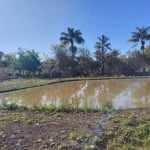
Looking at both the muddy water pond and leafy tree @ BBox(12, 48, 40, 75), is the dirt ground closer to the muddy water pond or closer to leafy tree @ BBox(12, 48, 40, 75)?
the muddy water pond

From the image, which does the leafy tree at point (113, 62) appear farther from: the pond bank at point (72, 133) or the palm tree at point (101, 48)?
the pond bank at point (72, 133)

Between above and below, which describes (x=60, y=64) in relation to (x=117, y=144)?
above

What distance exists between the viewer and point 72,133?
4793 millimetres

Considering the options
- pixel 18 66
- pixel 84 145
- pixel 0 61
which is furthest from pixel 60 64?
pixel 84 145

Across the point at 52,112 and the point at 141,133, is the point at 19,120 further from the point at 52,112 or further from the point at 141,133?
the point at 141,133

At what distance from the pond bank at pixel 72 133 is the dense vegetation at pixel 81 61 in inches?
1093

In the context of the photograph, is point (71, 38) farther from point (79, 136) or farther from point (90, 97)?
point (79, 136)

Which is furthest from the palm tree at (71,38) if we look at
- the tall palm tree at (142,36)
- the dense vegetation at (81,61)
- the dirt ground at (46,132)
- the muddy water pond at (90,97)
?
the dirt ground at (46,132)

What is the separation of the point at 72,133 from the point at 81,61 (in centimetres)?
2990

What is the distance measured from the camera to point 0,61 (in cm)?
4591

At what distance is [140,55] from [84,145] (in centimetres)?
3221

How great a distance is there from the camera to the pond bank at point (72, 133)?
429 cm

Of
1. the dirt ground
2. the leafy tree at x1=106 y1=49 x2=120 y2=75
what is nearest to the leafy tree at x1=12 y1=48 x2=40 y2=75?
the leafy tree at x1=106 y1=49 x2=120 y2=75

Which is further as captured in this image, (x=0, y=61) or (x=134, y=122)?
(x=0, y=61)
